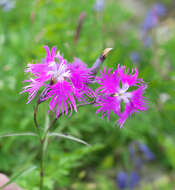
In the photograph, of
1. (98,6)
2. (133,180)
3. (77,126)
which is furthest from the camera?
(98,6)

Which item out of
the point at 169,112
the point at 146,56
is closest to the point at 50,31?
the point at 169,112

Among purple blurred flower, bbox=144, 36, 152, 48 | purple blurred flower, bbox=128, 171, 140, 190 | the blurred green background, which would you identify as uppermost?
purple blurred flower, bbox=144, 36, 152, 48

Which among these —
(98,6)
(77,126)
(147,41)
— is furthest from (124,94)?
(147,41)

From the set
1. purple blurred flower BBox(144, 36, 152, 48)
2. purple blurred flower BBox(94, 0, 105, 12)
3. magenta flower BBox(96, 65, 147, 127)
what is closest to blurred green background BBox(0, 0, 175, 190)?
purple blurred flower BBox(94, 0, 105, 12)

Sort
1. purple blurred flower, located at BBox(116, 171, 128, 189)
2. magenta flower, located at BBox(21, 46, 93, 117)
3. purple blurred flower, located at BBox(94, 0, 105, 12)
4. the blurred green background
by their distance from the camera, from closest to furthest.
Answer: magenta flower, located at BBox(21, 46, 93, 117) → the blurred green background → purple blurred flower, located at BBox(116, 171, 128, 189) → purple blurred flower, located at BBox(94, 0, 105, 12)

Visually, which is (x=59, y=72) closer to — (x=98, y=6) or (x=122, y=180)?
(x=122, y=180)

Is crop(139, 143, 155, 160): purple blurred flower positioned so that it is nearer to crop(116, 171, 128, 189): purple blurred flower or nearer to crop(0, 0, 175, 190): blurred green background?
crop(0, 0, 175, 190): blurred green background

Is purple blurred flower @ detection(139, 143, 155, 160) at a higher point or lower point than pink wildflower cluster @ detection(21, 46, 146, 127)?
lower

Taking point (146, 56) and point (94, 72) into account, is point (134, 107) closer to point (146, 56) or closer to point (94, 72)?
point (94, 72)
